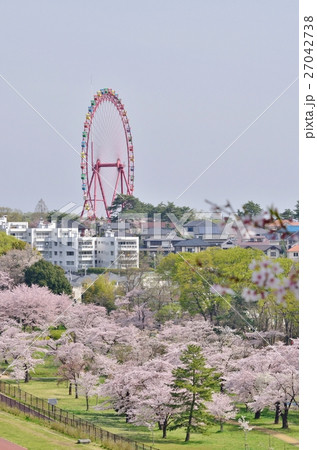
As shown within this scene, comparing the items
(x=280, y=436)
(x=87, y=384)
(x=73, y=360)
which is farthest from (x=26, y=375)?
(x=280, y=436)

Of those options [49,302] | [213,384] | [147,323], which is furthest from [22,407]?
[49,302]

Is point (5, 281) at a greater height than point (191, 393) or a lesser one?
greater

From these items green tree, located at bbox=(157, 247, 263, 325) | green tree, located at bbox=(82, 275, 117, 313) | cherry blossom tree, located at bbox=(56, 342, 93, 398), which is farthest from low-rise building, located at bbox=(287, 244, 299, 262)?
green tree, located at bbox=(82, 275, 117, 313)

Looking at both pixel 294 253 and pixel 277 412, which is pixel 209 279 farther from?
pixel 294 253

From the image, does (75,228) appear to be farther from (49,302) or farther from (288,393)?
(288,393)

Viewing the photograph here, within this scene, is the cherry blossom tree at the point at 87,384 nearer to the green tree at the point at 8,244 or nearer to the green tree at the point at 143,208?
the green tree at the point at 143,208

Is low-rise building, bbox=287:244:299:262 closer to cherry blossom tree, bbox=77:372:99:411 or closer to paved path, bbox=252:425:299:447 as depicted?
paved path, bbox=252:425:299:447
